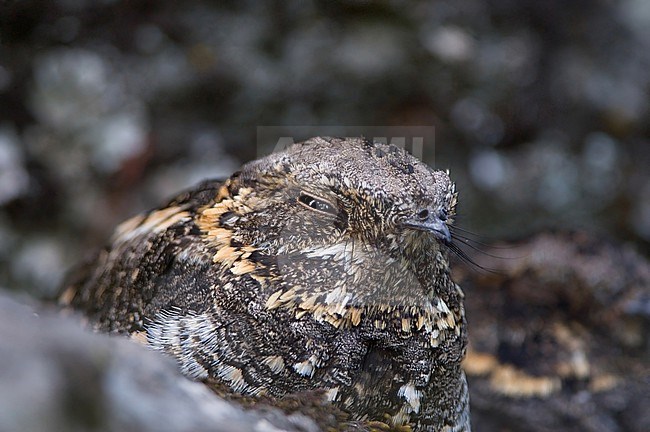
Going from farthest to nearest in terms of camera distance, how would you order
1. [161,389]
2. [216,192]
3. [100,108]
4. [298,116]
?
[298,116], [100,108], [216,192], [161,389]

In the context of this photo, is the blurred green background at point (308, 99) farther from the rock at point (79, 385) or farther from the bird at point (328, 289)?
the rock at point (79, 385)

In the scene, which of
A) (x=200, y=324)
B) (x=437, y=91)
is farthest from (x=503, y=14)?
(x=200, y=324)

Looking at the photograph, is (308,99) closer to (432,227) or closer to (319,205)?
(319,205)

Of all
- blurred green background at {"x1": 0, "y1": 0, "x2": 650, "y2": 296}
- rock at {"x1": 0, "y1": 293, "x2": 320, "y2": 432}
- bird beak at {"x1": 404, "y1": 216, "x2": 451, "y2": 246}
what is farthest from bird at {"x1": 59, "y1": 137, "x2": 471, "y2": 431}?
blurred green background at {"x1": 0, "y1": 0, "x2": 650, "y2": 296}

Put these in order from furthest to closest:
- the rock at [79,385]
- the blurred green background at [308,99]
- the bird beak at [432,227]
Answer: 1. the blurred green background at [308,99]
2. the bird beak at [432,227]
3. the rock at [79,385]

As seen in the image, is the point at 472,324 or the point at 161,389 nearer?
the point at 161,389

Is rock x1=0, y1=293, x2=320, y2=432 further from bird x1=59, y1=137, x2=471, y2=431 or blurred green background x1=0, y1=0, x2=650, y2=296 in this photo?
blurred green background x1=0, y1=0, x2=650, y2=296

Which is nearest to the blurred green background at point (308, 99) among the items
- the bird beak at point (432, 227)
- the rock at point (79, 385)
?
the bird beak at point (432, 227)

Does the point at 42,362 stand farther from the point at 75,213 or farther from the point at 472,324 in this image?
the point at 75,213
